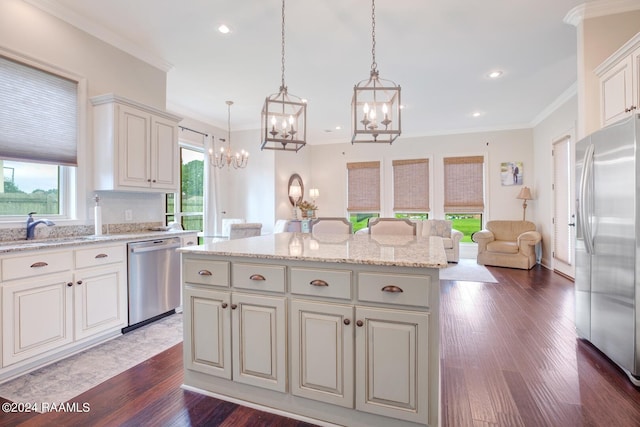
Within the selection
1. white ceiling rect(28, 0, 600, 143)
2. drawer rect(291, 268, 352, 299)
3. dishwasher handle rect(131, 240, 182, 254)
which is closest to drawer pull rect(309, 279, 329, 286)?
drawer rect(291, 268, 352, 299)

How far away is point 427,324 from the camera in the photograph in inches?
61.0

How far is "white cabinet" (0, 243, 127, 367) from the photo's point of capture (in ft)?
7.20

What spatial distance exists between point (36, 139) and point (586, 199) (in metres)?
4.61

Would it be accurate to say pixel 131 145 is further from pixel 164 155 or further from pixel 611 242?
pixel 611 242

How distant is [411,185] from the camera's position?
7676 millimetres

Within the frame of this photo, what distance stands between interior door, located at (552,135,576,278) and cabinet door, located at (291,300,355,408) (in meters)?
4.95

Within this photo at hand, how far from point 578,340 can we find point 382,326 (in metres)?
2.36

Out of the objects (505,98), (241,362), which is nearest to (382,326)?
(241,362)

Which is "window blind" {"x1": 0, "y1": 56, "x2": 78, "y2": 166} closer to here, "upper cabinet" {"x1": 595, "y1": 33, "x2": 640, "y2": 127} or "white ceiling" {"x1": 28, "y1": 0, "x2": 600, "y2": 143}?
"white ceiling" {"x1": 28, "y1": 0, "x2": 600, "y2": 143}

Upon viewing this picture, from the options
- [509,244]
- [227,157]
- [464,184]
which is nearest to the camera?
[227,157]

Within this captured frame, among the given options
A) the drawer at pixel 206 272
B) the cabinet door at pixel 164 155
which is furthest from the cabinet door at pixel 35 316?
the cabinet door at pixel 164 155

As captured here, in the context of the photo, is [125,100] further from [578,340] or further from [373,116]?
[578,340]

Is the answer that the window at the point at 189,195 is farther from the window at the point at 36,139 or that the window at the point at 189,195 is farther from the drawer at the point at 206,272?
the drawer at the point at 206,272

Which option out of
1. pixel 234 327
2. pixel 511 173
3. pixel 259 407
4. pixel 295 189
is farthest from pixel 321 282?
pixel 511 173
